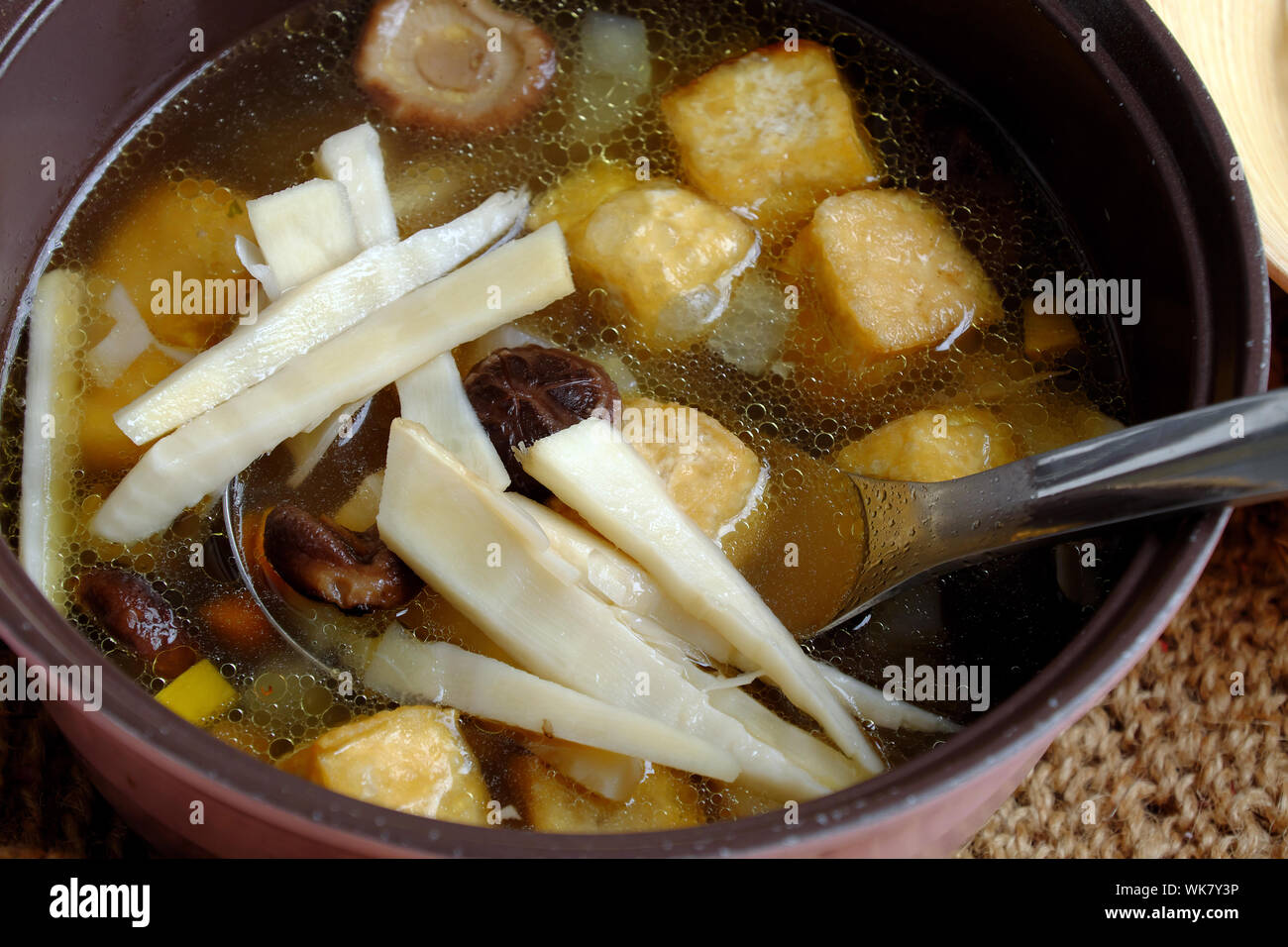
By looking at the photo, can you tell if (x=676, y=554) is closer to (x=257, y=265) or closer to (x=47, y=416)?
(x=257, y=265)

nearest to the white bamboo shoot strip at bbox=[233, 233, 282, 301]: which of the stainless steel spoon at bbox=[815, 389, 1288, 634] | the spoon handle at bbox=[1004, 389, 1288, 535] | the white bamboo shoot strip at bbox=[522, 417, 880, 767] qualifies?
the white bamboo shoot strip at bbox=[522, 417, 880, 767]

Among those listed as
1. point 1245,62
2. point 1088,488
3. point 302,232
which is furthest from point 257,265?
point 1245,62

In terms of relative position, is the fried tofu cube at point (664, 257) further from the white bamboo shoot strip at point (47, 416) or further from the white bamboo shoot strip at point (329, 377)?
the white bamboo shoot strip at point (47, 416)

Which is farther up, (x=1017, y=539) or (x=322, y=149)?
(x=322, y=149)

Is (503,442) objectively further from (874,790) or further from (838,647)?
(874,790)

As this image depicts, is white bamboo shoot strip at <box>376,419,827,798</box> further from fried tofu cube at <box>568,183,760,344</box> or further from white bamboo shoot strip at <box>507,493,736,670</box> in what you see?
fried tofu cube at <box>568,183,760,344</box>

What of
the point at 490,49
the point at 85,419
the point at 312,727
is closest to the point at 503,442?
the point at 312,727

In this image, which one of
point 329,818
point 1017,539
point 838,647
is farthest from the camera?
point 838,647
